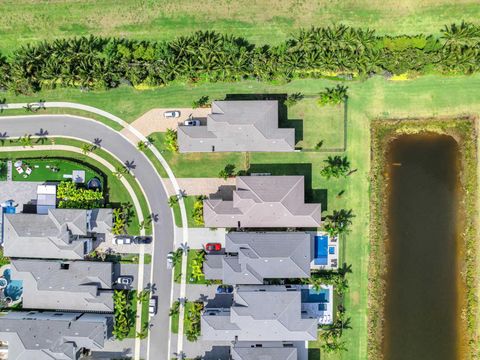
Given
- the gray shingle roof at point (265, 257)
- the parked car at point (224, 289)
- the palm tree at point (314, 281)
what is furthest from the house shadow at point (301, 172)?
the parked car at point (224, 289)

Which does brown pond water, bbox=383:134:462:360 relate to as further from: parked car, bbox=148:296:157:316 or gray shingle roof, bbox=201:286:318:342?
parked car, bbox=148:296:157:316

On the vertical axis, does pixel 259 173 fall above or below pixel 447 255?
above

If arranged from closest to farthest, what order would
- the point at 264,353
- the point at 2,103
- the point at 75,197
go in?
the point at 264,353
the point at 75,197
the point at 2,103

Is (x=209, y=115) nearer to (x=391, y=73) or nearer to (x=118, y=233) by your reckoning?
(x=118, y=233)

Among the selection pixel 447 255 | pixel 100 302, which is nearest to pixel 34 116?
pixel 100 302

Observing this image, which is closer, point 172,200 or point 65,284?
point 65,284

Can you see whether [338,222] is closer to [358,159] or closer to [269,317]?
[358,159]

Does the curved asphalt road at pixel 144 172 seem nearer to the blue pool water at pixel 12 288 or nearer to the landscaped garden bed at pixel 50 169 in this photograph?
the landscaped garden bed at pixel 50 169

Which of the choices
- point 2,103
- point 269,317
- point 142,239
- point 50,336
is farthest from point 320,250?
point 2,103
